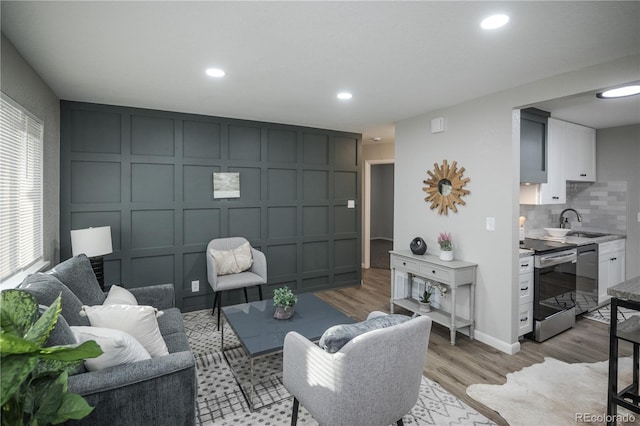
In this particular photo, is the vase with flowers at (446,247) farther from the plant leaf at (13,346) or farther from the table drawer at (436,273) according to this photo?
the plant leaf at (13,346)

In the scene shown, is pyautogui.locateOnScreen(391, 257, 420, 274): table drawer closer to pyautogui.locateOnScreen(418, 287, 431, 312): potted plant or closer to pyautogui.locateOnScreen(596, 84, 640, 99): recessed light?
pyautogui.locateOnScreen(418, 287, 431, 312): potted plant

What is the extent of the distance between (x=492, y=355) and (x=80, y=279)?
3.35m

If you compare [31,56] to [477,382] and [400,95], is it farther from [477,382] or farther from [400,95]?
[477,382]

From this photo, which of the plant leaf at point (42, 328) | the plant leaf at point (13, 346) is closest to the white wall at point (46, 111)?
the plant leaf at point (42, 328)

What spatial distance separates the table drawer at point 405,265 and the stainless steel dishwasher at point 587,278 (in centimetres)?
171

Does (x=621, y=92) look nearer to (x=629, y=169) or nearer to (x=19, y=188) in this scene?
(x=629, y=169)

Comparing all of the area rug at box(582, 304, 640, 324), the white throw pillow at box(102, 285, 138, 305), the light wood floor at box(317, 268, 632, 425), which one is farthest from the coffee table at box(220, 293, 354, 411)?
the area rug at box(582, 304, 640, 324)

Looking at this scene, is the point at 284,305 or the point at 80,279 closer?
the point at 80,279

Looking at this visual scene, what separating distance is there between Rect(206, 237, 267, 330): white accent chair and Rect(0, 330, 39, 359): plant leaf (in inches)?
105

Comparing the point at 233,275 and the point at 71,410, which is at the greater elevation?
the point at 71,410

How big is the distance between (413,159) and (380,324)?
2.85 metres

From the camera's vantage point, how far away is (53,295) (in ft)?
5.63

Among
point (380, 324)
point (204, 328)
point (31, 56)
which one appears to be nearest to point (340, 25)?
point (380, 324)

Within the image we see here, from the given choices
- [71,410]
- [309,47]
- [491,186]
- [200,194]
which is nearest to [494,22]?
[309,47]
